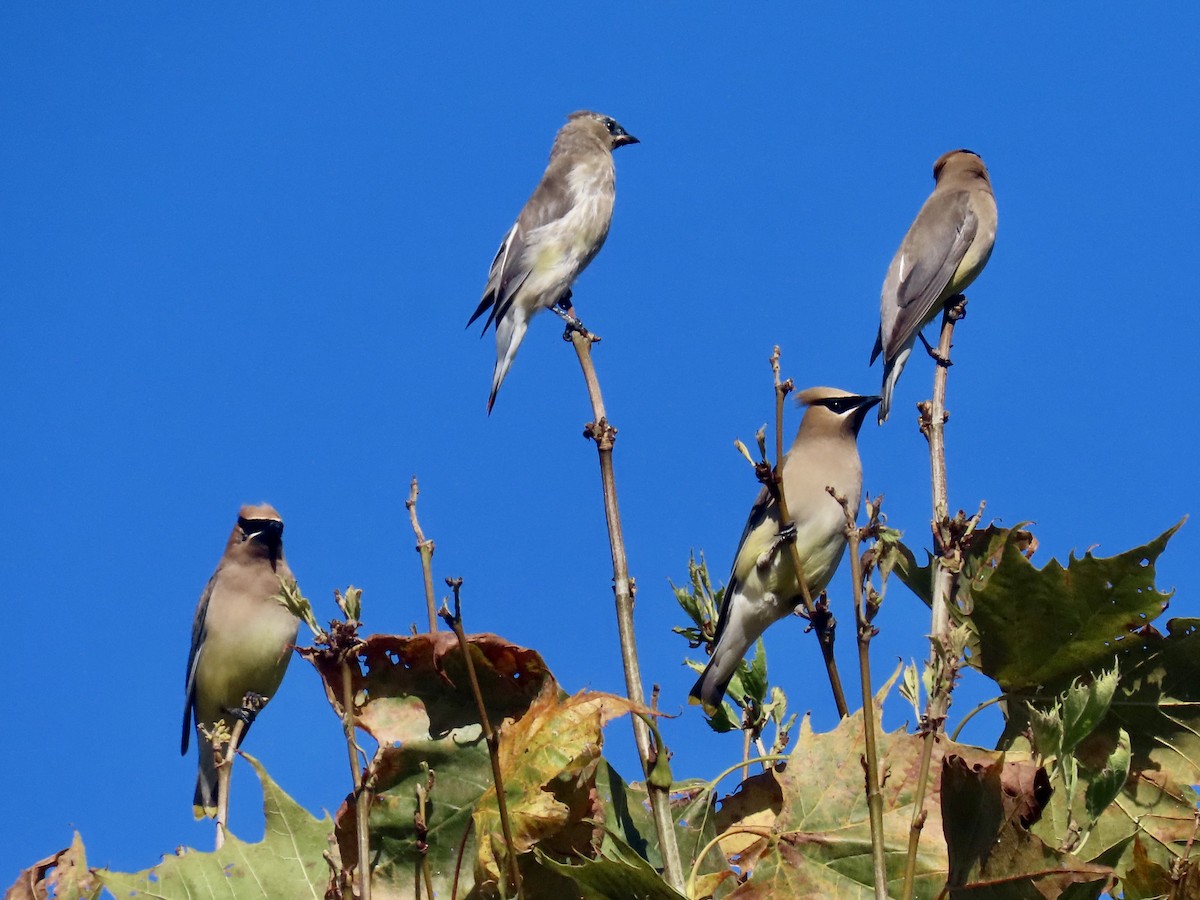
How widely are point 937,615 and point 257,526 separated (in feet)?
14.2

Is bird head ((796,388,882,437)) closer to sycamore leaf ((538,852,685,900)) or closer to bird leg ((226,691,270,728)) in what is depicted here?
bird leg ((226,691,270,728))

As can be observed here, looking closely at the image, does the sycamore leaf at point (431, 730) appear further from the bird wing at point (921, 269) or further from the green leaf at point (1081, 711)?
the bird wing at point (921, 269)

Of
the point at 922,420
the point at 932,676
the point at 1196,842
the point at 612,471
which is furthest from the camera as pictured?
the point at 922,420

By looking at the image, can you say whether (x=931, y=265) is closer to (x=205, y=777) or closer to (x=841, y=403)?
(x=841, y=403)

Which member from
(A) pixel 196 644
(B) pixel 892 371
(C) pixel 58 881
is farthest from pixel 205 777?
(C) pixel 58 881

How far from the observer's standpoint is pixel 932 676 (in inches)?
70.6

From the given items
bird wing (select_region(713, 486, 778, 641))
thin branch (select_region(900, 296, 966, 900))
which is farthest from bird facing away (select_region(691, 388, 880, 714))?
thin branch (select_region(900, 296, 966, 900))

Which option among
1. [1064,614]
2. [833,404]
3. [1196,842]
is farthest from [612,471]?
[833,404]

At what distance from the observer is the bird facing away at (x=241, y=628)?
235 inches

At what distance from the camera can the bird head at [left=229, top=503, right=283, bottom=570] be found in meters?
6.07

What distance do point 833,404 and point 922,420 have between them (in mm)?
2056

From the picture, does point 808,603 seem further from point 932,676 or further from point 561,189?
point 561,189

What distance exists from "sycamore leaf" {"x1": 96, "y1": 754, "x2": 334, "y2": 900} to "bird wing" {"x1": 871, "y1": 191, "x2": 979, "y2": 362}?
5.81m

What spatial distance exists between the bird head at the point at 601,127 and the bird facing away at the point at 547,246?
0.52m
